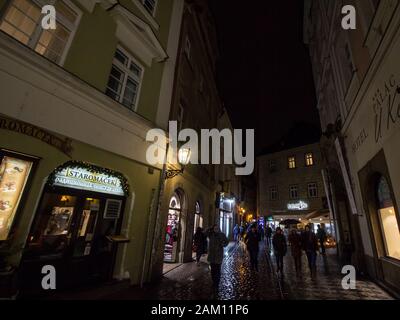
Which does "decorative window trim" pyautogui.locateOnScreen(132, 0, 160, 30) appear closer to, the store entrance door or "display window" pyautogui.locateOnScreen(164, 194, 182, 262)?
the store entrance door

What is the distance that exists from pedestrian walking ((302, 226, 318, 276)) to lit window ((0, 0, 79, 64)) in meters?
11.6

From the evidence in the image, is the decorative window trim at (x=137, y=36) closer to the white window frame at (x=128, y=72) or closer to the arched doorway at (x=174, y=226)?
the white window frame at (x=128, y=72)

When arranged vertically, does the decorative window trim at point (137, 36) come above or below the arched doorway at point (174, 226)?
above

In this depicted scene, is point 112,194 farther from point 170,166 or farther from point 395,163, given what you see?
point 395,163

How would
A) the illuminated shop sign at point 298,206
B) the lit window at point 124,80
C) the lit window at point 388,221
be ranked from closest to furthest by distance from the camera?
1. the lit window at point 388,221
2. the lit window at point 124,80
3. the illuminated shop sign at point 298,206

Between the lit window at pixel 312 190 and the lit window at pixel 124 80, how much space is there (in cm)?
2584

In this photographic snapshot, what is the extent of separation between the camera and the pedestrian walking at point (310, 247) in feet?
29.9

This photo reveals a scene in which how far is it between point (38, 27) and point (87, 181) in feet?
13.0

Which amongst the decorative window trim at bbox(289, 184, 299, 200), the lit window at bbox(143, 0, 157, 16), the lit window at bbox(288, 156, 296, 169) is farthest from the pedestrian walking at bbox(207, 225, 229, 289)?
the lit window at bbox(288, 156, 296, 169)

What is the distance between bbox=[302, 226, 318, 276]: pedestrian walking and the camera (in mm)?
9109

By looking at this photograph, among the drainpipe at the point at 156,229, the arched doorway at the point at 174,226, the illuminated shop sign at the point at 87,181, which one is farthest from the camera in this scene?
the arched doorway at the point at 174,226

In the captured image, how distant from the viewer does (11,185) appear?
13.7ft

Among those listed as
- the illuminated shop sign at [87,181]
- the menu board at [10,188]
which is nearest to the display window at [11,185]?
the menu board at [10,188]

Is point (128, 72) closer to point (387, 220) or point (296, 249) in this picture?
point (296, 249)
